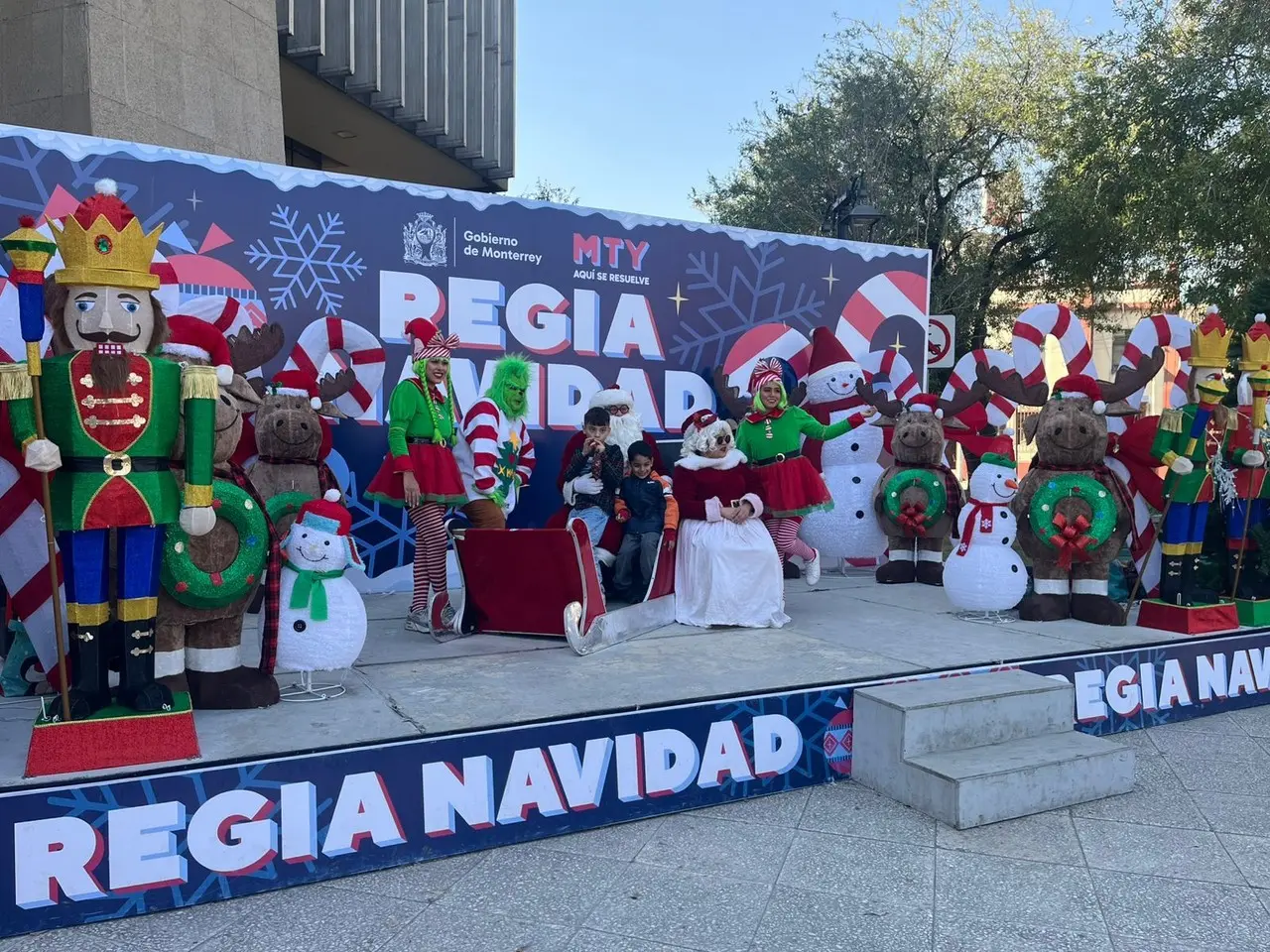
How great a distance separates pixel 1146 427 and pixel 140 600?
189 inches

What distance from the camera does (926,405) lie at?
263 inches

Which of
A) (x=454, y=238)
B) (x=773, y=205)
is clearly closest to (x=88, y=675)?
(x=454, y=238)

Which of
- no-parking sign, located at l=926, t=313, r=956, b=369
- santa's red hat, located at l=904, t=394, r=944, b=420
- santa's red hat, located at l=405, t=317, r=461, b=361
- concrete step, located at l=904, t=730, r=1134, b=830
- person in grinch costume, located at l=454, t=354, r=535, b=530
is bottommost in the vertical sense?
concrete step, located at l=904, t=730, r=1134, b=830

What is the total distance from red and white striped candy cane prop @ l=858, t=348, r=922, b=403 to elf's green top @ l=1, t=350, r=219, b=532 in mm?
5930

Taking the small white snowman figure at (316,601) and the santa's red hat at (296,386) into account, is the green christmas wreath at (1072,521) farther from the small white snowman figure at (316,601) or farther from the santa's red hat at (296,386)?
the santa's red hat at (296,386)

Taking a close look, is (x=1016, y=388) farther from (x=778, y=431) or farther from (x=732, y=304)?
(x=732, y=304)

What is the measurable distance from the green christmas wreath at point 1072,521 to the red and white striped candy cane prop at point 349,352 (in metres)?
3.69

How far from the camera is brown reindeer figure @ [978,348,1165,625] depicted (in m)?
5.11

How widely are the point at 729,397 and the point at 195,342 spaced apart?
3.93 m

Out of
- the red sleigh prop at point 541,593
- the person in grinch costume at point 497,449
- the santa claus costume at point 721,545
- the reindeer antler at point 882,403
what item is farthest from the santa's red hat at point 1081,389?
the person in grinch costume at point 497,449

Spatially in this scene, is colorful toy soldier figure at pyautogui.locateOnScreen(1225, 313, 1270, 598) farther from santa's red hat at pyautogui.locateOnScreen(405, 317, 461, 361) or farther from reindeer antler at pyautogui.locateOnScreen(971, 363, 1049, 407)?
santa's red hat at pyautogui.locateOnScreen(405, 317, 461, 361)

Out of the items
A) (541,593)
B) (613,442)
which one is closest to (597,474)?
(613,442)

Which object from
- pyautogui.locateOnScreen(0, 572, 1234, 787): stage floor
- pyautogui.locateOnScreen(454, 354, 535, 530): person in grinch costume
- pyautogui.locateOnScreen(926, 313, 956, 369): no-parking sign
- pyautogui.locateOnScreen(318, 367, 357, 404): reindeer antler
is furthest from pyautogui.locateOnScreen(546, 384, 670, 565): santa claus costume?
pyautogui.locateOnScreen(926, 313, 956, 369): no-parking sign

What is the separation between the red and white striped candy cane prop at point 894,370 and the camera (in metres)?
8.01
